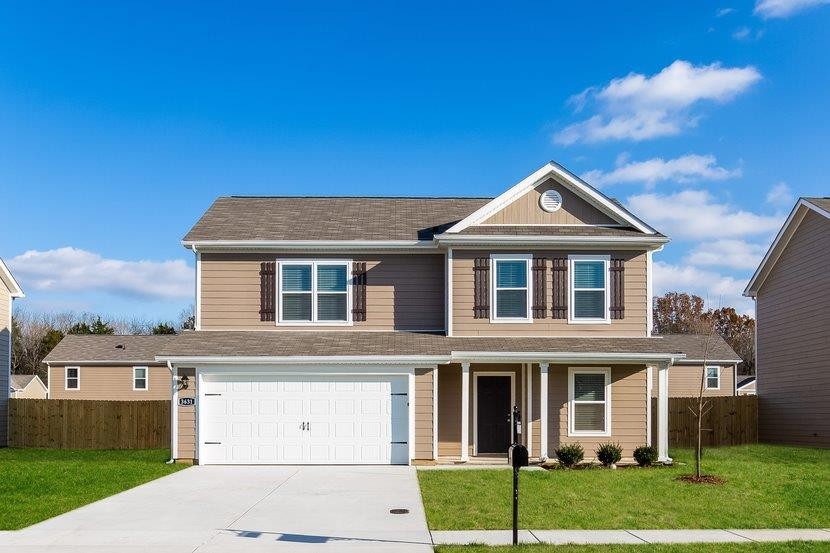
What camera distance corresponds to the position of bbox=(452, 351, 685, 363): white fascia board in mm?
18500

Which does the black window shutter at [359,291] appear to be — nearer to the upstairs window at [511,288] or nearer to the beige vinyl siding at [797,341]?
the upstairs window at [511,288]

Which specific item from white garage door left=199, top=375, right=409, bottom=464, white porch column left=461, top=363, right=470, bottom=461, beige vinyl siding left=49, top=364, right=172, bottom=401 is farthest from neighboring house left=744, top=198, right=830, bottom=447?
beige vinyl siding left=49, top=364, right=172, bottom=401

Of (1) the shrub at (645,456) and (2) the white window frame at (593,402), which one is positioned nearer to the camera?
(1) the shrub at (645,456)

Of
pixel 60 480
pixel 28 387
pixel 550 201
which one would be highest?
pixel 550 201

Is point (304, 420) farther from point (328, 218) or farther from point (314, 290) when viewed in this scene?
point (328, 218)

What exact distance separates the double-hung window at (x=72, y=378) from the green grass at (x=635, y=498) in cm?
2662

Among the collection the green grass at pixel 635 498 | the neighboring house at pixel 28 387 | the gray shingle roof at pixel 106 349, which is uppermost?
the gray shingle roof at pixel 106 349

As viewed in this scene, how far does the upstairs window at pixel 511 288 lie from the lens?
20.2 m

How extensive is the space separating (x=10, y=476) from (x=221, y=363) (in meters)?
4.76

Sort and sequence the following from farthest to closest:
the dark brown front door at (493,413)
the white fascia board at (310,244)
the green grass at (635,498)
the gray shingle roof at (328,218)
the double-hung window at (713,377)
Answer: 1. the double-hung window at (713,377)
2. the gray shingle roof at (328,218)
3. the white fascia board at (310,244)
4. the dark brown front door at (493,413)
5. the green grass at (635,498)

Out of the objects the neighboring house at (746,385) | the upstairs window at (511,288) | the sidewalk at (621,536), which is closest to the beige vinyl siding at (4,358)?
the upstairs window at (511,288)

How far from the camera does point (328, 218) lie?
73.2 ft

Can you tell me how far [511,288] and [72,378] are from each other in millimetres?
26252

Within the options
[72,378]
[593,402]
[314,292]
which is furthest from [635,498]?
[72,378]
